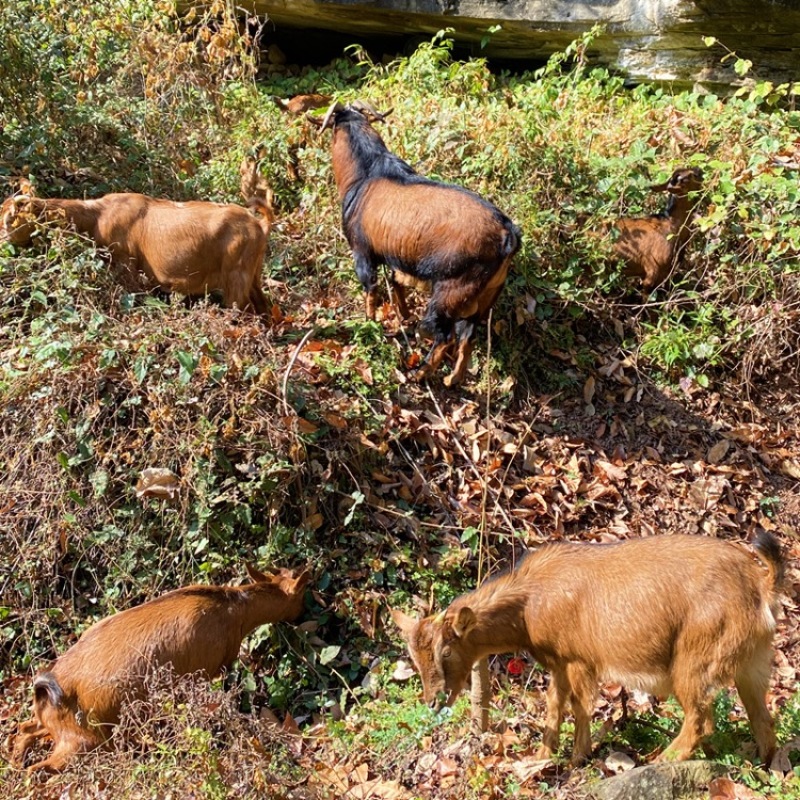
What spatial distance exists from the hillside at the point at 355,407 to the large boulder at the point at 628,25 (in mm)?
743

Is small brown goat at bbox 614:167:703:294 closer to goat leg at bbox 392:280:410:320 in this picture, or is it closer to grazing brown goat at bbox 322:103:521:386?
grazing brown goat at bbox 322:103:521:386

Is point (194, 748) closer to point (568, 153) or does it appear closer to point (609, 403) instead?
point (609, 403)

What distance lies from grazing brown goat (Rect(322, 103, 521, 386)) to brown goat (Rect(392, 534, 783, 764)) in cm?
236

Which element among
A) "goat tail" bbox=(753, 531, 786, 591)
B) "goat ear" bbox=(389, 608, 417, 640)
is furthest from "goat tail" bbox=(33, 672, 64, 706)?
"goat tail" bbox=(753, 531, 786, 591)

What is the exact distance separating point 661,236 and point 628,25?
11.0 feet

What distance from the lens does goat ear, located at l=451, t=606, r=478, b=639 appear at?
507cm

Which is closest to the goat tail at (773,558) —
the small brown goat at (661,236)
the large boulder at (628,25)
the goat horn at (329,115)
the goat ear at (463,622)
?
the goat ear at (463,622)

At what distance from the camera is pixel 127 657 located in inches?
201

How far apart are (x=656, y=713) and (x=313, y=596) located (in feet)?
7.44

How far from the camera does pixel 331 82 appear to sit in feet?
37.2

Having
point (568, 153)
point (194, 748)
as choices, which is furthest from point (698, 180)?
point (194, 748)

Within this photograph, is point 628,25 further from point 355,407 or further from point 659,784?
point 659,784

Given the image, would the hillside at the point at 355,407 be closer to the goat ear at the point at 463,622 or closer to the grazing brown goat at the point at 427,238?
the grazing brown goat at the point at 427,238

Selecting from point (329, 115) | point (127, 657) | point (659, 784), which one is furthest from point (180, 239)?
point (659, 784)
